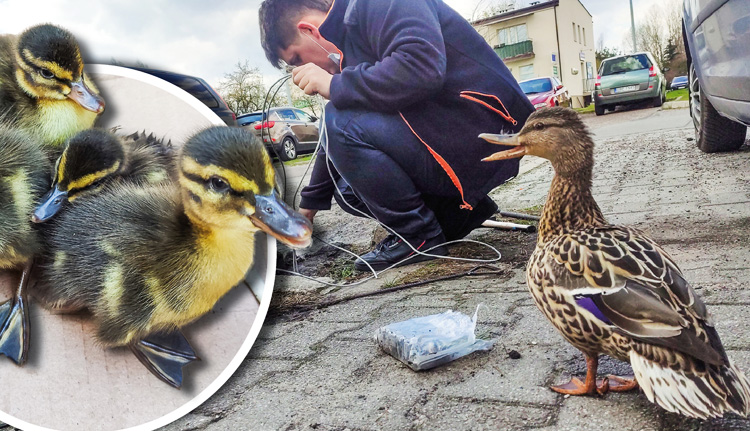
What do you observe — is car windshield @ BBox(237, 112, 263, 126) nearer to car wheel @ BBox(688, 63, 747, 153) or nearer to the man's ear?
the man's ear

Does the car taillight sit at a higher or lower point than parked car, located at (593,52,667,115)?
higher

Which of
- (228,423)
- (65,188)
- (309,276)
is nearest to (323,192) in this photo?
(309,276)

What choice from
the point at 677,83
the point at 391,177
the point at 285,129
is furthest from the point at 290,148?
the point at 677,83

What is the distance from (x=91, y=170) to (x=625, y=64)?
2.30 m

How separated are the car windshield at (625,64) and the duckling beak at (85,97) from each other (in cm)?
212

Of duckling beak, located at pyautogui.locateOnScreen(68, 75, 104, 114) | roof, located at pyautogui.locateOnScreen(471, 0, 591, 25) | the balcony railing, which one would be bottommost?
the balcony railing

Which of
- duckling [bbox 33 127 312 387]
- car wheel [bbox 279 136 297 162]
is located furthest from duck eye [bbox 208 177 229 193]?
car wheel [bbox 279 136 297 162]

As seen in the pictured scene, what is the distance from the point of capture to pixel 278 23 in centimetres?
175

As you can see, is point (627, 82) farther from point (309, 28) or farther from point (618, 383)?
point (618, 383)

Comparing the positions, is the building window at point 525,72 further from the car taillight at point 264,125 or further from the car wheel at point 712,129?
the car wheel at point 712,129

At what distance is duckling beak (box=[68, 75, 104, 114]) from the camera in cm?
81

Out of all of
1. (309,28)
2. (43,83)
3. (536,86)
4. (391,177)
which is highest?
(309,28)

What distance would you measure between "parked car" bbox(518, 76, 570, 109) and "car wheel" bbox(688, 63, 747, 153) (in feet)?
5.16

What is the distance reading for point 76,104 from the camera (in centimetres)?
81
